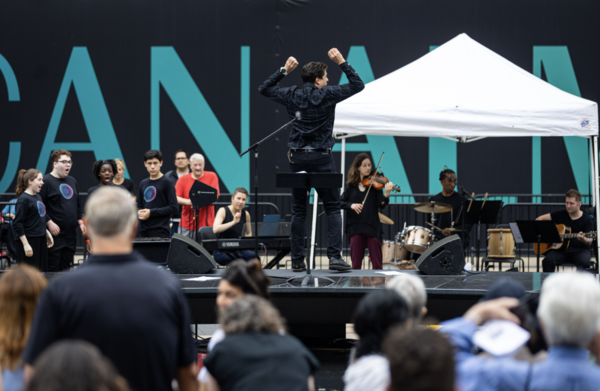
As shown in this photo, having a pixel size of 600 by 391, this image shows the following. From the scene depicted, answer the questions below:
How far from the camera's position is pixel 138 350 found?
2338 mm

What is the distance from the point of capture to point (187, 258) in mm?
6754

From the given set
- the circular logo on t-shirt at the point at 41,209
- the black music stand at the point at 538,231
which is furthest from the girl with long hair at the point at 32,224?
the black music stand at the point at 538,231

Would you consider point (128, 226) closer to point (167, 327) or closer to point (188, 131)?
point (167, 327)

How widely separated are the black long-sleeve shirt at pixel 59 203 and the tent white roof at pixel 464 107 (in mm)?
3564

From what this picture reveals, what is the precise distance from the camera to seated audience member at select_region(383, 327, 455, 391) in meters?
1.85

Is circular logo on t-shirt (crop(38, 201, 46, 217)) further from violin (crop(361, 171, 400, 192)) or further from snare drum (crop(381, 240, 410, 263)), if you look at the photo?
snare drum (crop(381, 240, 410, 263))

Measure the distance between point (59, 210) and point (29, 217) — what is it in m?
0.42

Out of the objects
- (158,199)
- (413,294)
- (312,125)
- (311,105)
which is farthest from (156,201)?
(413,294)

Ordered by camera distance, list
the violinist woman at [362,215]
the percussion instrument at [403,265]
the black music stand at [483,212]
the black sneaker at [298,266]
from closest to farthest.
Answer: the black sneaker at [298,266] < the violinist woman at [362,215] < the black music stand at [483,212] < the percussion instrument at [403,265]

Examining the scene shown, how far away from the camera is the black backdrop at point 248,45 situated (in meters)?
13.3

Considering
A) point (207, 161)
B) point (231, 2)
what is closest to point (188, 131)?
point (207, 161)

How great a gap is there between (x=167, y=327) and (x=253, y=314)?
0.36 m

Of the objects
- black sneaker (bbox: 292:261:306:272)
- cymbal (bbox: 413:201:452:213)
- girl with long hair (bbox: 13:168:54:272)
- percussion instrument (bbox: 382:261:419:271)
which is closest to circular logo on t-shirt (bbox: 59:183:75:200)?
girl with long hair (bbox: 13:168:54:272)

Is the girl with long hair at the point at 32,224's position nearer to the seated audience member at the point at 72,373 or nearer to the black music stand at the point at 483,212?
the black music stand at the point at 483,212
